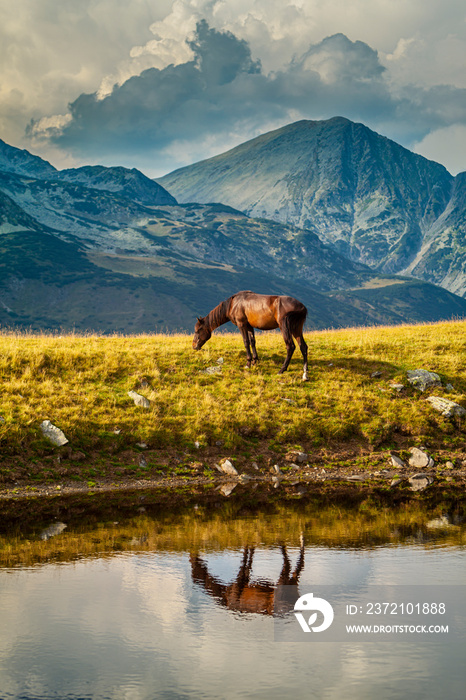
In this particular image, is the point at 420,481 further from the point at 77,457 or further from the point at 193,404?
the point at 77,457

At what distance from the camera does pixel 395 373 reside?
A: 2778 cm

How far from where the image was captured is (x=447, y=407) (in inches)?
970

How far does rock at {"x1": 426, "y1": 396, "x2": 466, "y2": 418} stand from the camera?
80.1ft

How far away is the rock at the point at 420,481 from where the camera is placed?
19.2 metres

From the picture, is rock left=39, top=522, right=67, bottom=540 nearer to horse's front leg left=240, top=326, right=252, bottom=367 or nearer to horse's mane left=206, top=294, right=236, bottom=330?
horse's front leg left=240, top=326, right=252, bottom=367

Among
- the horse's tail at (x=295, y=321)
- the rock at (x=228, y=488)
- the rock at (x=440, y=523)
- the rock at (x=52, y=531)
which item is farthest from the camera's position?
the horse's tail at (x=295, y=321)

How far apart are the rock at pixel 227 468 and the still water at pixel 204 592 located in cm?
338

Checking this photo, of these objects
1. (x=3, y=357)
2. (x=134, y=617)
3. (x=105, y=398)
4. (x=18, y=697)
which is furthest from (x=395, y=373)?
(x=18, y=697)

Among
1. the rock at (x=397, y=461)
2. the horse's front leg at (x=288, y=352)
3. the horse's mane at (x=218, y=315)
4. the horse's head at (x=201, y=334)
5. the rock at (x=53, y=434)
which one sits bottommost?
the rock at (x=397, y=461)

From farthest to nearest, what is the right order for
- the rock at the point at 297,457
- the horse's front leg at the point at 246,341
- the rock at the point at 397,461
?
the horse's front leg at the point at 246,341 → the rock at the point at 297,457 → the rock at the point at 397,461

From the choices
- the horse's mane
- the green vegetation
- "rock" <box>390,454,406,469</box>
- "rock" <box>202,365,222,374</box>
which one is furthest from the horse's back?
the green vegetation

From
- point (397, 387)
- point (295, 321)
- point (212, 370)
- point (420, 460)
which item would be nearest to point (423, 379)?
point (397, 387)

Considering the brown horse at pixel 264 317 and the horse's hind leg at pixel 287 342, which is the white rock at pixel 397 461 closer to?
the brown horse at pixel 264 317

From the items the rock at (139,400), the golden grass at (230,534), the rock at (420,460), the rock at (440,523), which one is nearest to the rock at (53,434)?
the rock at (139,400)
